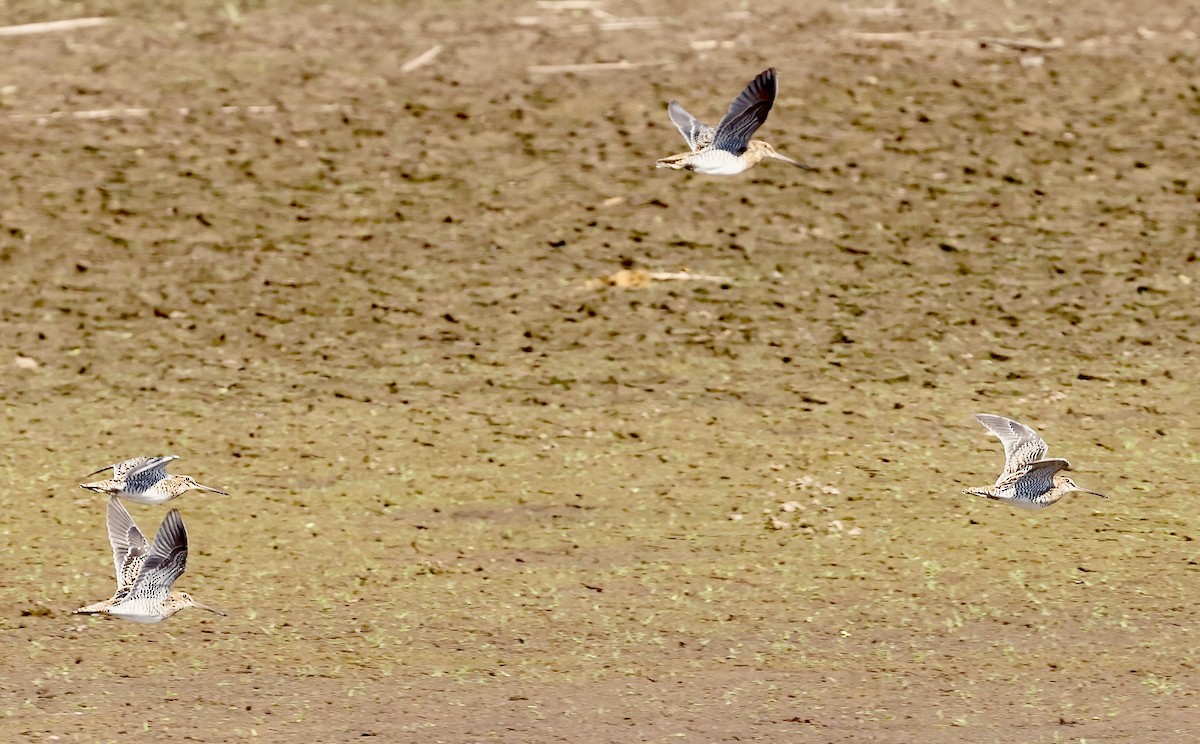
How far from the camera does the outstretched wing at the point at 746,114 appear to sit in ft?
12.5

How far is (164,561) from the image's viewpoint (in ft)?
11.7

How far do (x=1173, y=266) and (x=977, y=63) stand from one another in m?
1.73

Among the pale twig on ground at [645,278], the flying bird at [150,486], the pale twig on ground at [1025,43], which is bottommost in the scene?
the pale twig on ground at [645,278]

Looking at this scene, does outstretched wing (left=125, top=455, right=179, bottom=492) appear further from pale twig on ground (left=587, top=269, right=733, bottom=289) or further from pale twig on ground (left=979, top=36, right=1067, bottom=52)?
pale twig on ground (left=979, top=36, right=1067, bottom=52)

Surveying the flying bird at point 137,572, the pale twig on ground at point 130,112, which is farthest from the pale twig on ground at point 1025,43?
the flying bird at point 137,572

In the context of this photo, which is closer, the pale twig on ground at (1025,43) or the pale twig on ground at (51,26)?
the pale twig on ground at (1025,43)

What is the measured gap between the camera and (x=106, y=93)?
7.45 meters

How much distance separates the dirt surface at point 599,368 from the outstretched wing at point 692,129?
3.51 feet

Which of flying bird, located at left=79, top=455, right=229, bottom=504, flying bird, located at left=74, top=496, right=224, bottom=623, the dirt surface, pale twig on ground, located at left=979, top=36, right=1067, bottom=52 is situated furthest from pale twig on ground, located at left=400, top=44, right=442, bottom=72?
flying bird, located at left=74, top=496, right=224, bottom=623

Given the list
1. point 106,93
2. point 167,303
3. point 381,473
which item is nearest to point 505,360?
point 381,473

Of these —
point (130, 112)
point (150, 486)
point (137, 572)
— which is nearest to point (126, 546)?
point (137, 572)

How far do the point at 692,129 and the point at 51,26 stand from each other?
4.61m

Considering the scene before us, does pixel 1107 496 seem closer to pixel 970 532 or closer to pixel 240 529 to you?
pixel 970 532

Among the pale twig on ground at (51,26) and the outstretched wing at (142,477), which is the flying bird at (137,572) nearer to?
the outstretched wing at (142,477)
